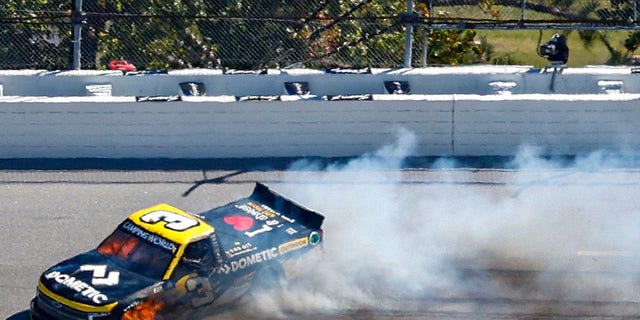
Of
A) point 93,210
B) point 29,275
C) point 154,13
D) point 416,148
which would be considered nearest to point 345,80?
point 416,148

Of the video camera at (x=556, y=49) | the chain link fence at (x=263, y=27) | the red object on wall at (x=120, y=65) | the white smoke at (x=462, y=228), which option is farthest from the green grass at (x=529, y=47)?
the red object on wall at (x=120, y=65)

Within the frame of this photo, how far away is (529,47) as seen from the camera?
1911 centimetres

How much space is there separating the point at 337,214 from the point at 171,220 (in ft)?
9.37

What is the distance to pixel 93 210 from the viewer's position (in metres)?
12.9

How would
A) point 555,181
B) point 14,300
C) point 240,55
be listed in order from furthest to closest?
point 240,55, point 555,181, point 14,300

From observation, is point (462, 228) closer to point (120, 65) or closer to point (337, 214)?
point (337, 214)

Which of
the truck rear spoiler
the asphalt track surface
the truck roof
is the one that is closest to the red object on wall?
the asphalt track surface

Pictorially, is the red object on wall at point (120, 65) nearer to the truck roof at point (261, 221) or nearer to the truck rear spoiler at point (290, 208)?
the truck rear spoiler at point (290, 208)

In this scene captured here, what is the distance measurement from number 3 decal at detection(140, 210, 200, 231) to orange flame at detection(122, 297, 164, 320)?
878 millimetres

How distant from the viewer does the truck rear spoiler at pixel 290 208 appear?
1098cm

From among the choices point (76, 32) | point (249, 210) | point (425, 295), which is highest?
point (76, 32)

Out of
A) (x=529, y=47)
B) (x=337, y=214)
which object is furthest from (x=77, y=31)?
(x=529, y=47)

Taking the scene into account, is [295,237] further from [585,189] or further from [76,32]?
[76,32]

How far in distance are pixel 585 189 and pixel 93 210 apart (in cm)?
629
